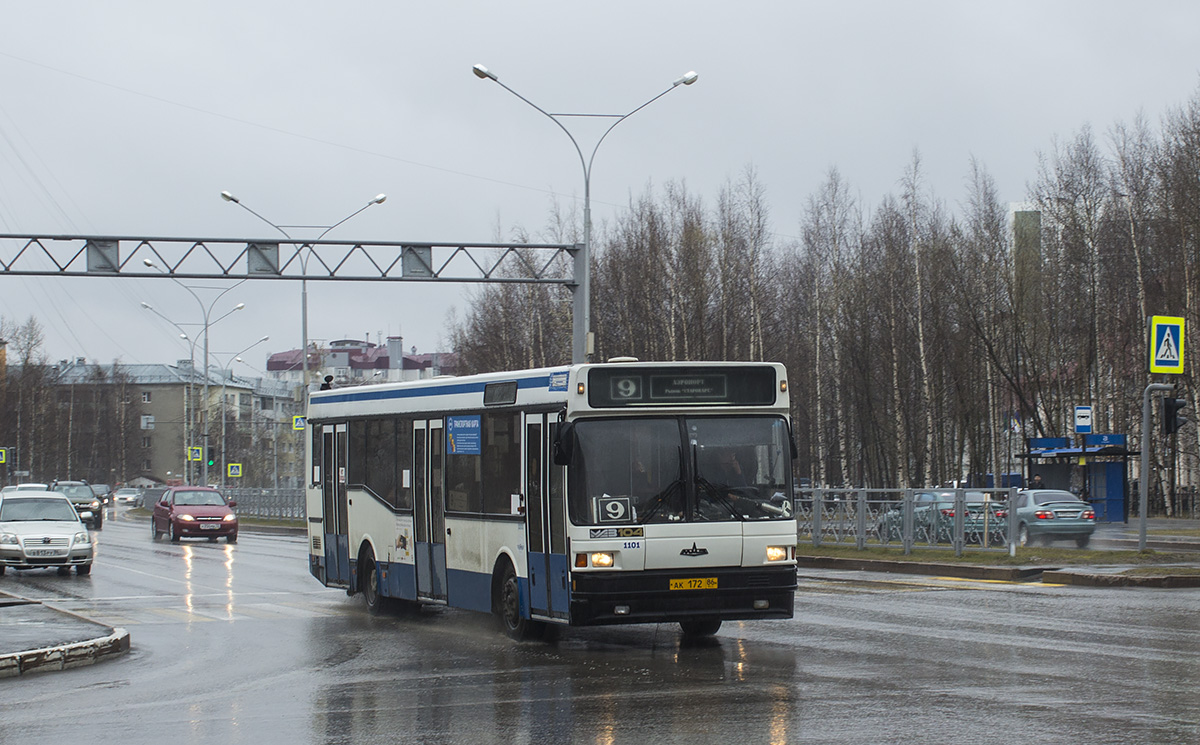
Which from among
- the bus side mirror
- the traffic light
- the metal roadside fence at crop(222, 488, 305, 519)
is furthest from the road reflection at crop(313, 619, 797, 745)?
the metal roadside fence at crop(222, 488, 305, 519)

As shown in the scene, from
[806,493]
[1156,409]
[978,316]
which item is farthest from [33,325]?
[806,493]

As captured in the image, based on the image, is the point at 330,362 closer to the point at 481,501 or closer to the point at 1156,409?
A: the point at 1156,409

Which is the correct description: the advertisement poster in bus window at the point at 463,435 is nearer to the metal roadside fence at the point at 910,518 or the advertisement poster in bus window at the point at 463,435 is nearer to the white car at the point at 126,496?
the metal roadside fence at the point at 910,518

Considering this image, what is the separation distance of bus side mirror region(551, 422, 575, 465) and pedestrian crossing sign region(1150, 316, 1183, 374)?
1433cm

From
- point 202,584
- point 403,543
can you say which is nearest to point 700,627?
point 403,543

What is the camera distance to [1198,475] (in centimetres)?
4884

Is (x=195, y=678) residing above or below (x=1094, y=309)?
below

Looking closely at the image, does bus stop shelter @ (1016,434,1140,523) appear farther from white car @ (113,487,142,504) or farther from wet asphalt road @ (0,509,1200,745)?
white car @ (113,487,142,504)

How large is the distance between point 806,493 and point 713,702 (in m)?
19.3

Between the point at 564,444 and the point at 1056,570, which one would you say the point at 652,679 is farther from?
the point at 1056,570

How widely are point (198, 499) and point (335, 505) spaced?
24.8m

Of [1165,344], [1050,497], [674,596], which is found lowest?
[674,596]

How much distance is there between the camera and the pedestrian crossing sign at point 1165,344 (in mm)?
23578

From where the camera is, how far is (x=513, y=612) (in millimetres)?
14211
